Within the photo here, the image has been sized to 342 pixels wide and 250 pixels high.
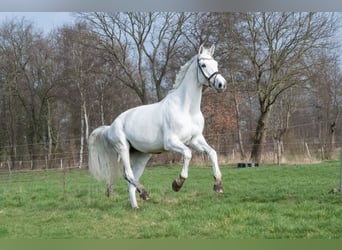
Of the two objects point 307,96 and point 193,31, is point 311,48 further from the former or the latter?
point 193,31

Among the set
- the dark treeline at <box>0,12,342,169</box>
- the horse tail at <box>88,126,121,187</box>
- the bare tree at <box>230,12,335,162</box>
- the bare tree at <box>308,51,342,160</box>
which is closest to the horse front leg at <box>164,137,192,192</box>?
the horse tail at <box>88,126,121,187</box>

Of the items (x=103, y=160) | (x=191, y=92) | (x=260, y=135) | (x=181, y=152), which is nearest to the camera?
(x=181, y=152)

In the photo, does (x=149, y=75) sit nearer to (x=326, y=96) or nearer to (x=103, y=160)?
(x=103, y=160)

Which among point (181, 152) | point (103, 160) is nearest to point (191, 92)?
point (181, 152)

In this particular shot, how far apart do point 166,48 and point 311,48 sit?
13.8 ft

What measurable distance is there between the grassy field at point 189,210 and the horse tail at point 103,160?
14.9 inches

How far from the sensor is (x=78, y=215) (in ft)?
17.6

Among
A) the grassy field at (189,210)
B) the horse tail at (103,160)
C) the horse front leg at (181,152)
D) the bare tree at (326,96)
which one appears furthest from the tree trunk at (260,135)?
the horse front leg at (181,152)

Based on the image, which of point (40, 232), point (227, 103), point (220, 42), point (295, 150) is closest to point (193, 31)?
point (220, 42)

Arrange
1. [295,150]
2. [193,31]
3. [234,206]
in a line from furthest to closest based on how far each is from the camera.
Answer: [295,150]
[193,31]
[234,206]

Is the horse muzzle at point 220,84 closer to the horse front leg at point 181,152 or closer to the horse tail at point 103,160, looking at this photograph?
the horse front leg at point 181,152

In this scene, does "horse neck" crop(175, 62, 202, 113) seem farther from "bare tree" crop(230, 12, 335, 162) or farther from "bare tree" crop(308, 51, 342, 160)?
"bare tree" crop(308, 51, 342, 160)

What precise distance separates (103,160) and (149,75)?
2.74m

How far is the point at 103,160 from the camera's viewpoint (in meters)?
5.87
